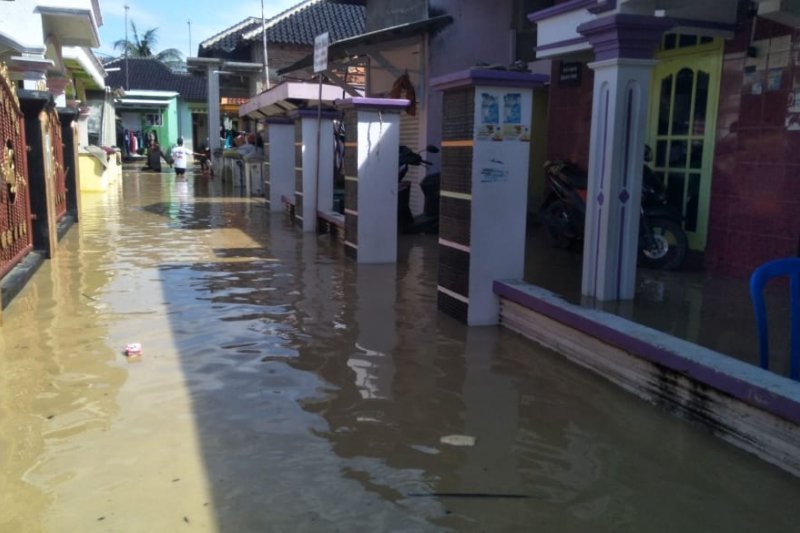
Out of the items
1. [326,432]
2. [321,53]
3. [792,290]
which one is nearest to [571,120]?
[321,53]

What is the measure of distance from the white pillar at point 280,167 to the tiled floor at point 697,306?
7843 mm

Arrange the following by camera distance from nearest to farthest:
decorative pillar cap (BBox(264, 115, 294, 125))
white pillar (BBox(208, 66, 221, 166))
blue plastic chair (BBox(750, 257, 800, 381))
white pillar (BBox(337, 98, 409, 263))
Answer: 1. blue plastic chair (BBox(750, 257, 800, 381))
2. white pillar (BBox(337, 98, 409, 263))
3. decorative pillar cap (BBox(264, 115, 294, 125))
4. white pillar (BBox(208, 66, 221, 166))

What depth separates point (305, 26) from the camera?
28703 mm

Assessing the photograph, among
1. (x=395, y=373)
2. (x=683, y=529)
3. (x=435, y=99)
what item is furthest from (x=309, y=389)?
(x=435, y=99)

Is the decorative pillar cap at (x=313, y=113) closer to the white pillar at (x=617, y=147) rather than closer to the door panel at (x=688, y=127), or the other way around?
the door panel at (x=688, y=127)

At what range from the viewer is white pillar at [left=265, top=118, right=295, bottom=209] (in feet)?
46.6

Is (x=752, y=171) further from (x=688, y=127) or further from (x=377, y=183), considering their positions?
(x=377, y=183)

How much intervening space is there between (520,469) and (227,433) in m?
1.49

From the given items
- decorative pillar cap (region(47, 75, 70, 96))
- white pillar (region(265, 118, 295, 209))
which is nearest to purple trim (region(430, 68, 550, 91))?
white pillar (region(265, 118, 295, 209))

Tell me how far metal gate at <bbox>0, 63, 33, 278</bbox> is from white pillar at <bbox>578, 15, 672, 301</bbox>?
198 inches

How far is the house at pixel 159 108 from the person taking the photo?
1558 inches

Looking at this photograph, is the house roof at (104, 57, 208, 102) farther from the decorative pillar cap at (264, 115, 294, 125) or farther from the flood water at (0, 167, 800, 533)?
the flood water at (0, 167, 800, 533)

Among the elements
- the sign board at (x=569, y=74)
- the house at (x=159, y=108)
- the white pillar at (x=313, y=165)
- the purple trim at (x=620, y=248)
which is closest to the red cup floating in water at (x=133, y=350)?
the purple trim at (x=620, y=248)

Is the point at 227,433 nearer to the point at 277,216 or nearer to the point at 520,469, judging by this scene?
the point at 520,469
